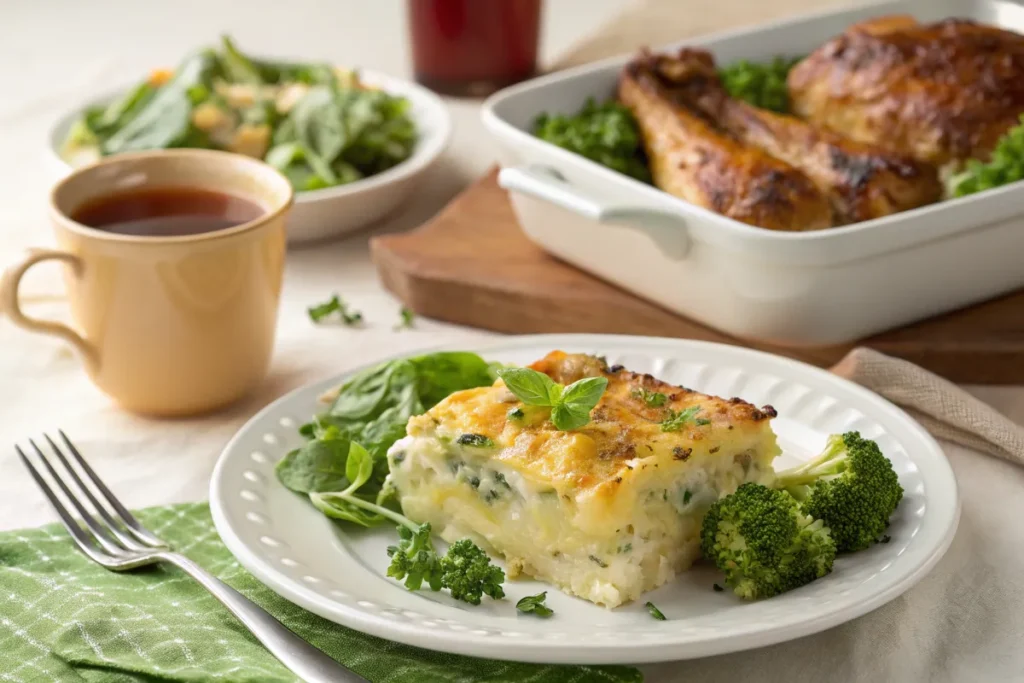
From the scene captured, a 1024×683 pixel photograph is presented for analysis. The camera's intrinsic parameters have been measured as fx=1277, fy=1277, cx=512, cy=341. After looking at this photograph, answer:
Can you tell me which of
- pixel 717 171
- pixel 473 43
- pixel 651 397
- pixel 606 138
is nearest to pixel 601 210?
pixel 717 171

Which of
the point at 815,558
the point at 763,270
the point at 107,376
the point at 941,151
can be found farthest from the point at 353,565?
the point at 941,151

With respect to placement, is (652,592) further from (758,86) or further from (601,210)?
(758,86)

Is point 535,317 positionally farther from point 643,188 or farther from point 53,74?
point 53,74

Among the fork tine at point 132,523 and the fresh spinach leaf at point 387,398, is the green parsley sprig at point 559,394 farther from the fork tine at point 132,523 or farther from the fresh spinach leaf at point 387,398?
the fork tine at point 132,523

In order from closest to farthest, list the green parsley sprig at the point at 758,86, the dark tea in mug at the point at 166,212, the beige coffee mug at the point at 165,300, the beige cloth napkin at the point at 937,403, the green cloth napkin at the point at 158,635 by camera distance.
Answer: the green cloth napkin at the point at 158,635
the beige cloth napkin at the point at 937,403
the beige coffee mug at the point at 165,300
the dark tea in mug at the point at 166,212
the green parsley sprig at the point at 758,86

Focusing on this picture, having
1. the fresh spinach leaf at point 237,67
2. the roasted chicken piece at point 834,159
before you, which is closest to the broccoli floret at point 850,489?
the roasted chicken piece at point 834,159

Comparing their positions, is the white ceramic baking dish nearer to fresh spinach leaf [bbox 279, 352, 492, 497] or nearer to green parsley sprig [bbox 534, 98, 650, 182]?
green parsley sprig [bbox 534, 98, 650, 182]

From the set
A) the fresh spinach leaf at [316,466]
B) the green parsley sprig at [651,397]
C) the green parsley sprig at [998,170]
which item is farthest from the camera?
the green parsley sprig at [998,170]

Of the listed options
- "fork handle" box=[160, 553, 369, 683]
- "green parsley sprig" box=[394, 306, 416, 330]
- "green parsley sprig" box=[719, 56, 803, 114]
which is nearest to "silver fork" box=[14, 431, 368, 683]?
"fork handle" box=[160, 553, 369, 683]
